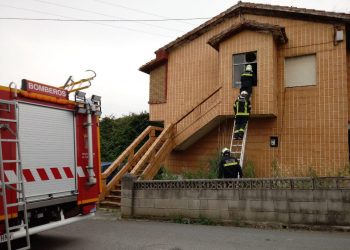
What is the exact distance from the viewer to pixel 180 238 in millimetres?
7703

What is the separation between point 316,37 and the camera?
41.4ft

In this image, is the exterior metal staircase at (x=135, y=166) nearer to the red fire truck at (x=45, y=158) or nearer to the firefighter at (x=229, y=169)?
the firefighter at (x=229, y=169)

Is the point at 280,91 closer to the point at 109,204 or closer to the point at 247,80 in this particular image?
the point at 247,80

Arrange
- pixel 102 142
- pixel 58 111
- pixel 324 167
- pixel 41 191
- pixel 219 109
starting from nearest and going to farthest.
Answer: pixel 41 191 → pixel 58 111 → pixel 324 167 → pixel 219 109 → pixel 102 142

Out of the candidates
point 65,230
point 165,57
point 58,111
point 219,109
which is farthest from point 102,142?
point 58,111

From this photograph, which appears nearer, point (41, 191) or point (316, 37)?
point (41, 191)

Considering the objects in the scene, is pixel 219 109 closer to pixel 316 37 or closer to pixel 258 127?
pixel 258 127

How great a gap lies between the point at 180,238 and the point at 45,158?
3304 mm

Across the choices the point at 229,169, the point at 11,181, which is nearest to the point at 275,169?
the point at 229,169

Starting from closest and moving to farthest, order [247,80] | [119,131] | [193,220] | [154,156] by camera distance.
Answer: [193,220]
[247,80]
[154,156]
[119,131]

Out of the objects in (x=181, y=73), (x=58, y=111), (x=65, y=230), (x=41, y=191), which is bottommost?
(x=65, y=230)

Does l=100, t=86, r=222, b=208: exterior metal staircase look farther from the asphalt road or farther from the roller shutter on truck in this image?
the roller shutter on truck

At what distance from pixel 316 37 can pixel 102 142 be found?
44.7 ft

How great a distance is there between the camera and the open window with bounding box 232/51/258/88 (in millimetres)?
13039
